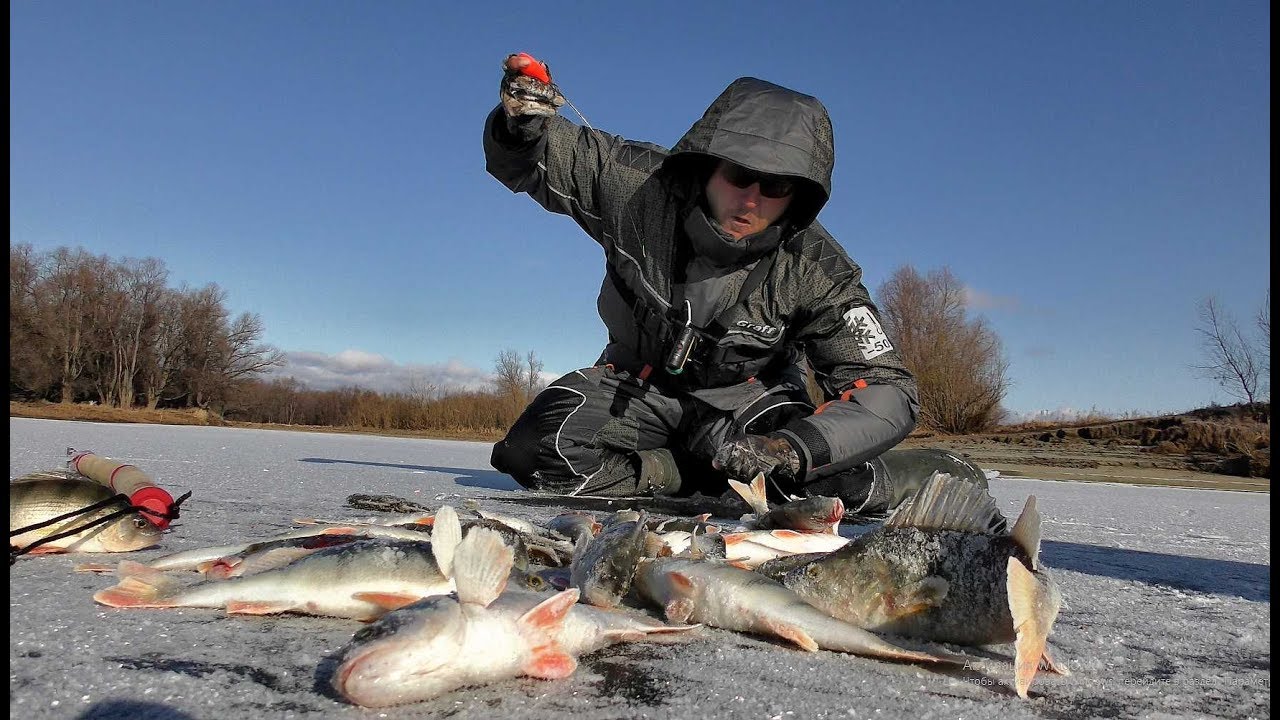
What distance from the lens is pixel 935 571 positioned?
1.50 m

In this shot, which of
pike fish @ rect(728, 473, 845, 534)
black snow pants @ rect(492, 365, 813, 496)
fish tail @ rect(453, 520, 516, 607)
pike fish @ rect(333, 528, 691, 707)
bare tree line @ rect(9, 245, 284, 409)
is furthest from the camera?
bare tree line @ rect(9, 245, 284, 409)

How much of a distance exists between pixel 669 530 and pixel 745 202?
2142 mm

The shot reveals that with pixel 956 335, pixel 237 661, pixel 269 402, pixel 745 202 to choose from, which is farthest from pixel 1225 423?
pixel 269 402

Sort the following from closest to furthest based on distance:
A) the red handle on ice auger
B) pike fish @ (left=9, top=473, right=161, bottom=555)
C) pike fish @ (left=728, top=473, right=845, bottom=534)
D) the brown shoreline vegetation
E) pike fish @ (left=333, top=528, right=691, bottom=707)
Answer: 1. pike fish @ (left=333, top=528, right=691, bottom=707)
2. pike fish @ (left=9, top=473, right=161, bottom=555)
3. pike fish @ (left=728, top=473, right=845, bottom=534)
4. the red handle on ice auger
5. the brown shoreline vegetation

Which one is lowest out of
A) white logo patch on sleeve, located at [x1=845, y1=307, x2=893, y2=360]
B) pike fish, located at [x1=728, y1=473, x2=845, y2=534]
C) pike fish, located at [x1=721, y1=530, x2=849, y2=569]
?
pike fish, located at [x1=721, y1=530, x2=849, y2=569]

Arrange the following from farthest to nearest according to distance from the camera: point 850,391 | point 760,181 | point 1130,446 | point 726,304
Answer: point 1130,446 < point 726,304 < point 850,391 < point 760,181

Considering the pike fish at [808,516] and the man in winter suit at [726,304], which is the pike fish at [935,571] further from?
the man in winter suit at [726,304]

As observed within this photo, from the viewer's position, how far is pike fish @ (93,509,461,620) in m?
1.47

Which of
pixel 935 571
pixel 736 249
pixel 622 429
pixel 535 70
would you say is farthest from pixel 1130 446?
pixel 935 571

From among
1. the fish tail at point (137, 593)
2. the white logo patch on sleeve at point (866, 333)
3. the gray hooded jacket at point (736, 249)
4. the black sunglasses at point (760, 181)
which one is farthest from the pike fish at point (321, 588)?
the white logo patch on sleeve at point (866, 333)

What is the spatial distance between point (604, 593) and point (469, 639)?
55cm

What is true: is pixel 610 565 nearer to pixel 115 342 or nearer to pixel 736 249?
pixel 736 249

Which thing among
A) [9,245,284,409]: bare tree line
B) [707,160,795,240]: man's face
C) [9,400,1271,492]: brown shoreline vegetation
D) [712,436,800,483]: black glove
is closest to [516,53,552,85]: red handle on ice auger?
[707,160,795,240]: man's face

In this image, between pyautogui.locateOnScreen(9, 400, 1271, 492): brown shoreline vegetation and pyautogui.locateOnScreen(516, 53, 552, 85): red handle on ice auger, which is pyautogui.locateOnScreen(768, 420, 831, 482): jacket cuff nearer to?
pyautogui.locateOnScreen(516, 53, 552, 85): red handle on ice auger
